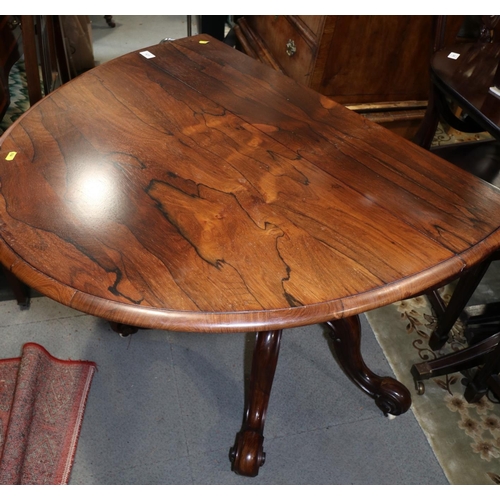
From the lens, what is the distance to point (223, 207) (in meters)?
0.80

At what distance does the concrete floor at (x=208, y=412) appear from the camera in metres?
1.11

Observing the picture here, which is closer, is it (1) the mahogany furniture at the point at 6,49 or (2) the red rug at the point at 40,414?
A: (2) the red rug at the point at 40,414

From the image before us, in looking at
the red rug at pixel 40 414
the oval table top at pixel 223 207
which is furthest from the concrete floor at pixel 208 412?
the oval table top at pixel 223 207

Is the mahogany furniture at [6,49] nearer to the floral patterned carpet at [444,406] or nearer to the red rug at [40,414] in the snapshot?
the red rug at [40,414]

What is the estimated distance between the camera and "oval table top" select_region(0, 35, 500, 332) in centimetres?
67

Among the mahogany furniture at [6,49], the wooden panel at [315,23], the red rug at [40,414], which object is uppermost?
the wooden panel at [315,23]

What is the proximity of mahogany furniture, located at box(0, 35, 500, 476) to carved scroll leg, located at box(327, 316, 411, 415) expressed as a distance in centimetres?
1

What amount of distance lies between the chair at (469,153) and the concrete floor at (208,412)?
0.17 meters

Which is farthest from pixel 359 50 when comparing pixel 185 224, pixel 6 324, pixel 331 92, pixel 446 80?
pixel 6 324

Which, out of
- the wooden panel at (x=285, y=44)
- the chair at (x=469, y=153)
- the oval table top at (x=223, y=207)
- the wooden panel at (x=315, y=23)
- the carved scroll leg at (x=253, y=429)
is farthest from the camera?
the wooden panel at (x=285, y=44)

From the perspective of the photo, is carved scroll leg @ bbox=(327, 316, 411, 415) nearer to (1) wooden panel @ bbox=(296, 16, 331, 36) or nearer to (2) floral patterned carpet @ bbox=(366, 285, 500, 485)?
(2) floral patterned carpet @ bbox=(366, 285, 500, 485)

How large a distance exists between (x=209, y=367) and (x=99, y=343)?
29cm

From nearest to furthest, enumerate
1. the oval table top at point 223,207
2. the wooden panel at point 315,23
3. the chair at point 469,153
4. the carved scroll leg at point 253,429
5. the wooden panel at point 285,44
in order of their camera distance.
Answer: the oval table top at point 223,207
the carved scroll leg at point 253,429
the chair at point 469,153
the wooden panel at point 315,23
the wooden panel at point 285,44

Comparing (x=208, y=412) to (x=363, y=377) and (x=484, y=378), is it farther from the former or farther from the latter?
(x=484, y=378)
